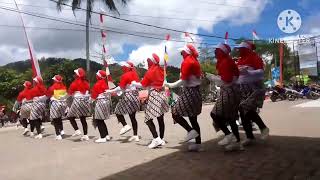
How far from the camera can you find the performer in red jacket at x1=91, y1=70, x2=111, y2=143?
38.0 feet

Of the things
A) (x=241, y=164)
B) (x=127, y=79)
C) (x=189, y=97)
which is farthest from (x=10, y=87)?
(x=241, y=164)

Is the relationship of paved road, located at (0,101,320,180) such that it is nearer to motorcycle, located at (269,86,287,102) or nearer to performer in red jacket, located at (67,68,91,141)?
performer in red jacket, located at (67,68,91,141)

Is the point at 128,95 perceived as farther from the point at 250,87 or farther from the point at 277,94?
the point at 277,94

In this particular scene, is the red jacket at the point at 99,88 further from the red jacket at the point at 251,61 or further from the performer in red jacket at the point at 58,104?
the red jacket at the point at 251,61

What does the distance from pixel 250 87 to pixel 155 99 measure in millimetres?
1820

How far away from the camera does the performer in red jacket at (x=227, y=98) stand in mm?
8297

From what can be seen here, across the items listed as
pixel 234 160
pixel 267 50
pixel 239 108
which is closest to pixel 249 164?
pixel 234 160

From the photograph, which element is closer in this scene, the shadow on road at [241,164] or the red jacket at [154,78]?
the shadow on road at [241,164]

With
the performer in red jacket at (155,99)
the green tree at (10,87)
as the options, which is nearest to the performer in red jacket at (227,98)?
the performer in red jacket at (155,99)

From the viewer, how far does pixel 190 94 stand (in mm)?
8680

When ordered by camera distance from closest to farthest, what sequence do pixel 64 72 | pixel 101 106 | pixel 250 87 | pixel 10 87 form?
1. pixel 250 87
2. pixel 101 106
3. pixel 64 72
4. pixel 10 87

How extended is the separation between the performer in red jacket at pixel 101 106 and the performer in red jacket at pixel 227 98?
374cm

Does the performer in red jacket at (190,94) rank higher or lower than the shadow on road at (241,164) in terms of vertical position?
higher

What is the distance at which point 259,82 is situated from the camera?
8953mm
